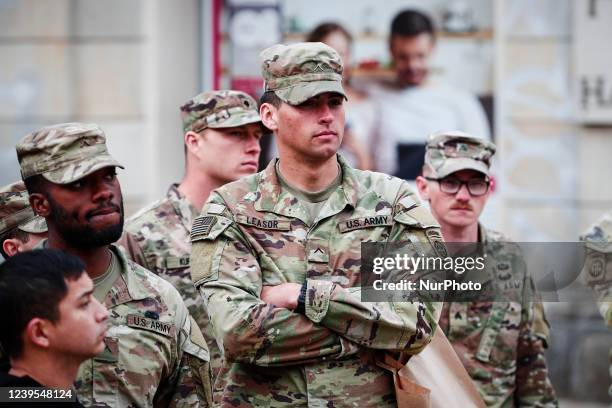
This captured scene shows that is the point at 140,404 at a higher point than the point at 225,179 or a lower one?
lower

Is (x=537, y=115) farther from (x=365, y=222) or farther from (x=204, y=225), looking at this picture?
(x=204, y=225)

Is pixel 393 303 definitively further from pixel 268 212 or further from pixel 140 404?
pixel 140 404

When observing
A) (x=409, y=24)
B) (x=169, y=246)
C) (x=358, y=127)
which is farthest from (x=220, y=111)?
(x=409, y=24)

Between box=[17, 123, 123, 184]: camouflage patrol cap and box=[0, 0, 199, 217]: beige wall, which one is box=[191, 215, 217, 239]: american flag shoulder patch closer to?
box=[17, 123, 123, 184]: camouflage patrol cap

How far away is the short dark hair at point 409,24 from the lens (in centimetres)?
1203

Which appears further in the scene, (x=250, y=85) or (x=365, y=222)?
(x=250, y=85)

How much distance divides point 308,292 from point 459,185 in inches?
82.0

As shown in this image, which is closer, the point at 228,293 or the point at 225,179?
the point at 228,293

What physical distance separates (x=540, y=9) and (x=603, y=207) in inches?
71.7

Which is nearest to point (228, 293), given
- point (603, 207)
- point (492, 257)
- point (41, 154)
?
point (41, 154)

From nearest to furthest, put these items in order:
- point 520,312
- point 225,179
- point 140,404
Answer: point 140,404, point 520,312, point 225,179

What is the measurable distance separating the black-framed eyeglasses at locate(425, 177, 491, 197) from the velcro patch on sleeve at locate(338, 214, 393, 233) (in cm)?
167

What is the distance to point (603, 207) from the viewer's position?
1168cm

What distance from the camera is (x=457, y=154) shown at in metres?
6.74
